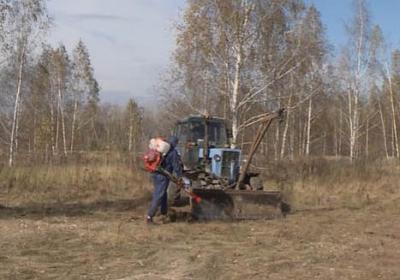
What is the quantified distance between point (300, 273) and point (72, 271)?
2723mm

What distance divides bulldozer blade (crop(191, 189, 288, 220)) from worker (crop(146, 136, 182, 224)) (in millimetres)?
632

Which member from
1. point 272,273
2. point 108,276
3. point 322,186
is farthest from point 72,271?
point 322,186

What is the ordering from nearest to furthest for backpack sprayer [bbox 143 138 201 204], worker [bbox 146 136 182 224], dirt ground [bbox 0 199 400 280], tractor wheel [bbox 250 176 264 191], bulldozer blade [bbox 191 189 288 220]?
dirt ground [bbox 0 199 400 280] → worker [bbox 146 136 182 224] → backpack sprayer [bbox 143 138 201 204] → bulldozer blade [bbox 191 189 288 220] → tractor wheel [bbox 250 176 264 191]

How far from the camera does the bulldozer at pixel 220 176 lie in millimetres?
12664

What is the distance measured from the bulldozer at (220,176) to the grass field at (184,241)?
1.73 feet

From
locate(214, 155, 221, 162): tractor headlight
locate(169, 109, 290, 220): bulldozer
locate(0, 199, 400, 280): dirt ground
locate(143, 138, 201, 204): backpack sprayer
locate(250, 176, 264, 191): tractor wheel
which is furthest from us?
locate(214, 155, 221, 162): tractor headlight

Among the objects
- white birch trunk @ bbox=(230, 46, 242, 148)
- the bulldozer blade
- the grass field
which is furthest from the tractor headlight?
white birch trunk @ bbox=(230, 46, 242, 148)

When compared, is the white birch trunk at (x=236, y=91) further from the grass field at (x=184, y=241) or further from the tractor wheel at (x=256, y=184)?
the tractor wheel at (x=256, y=184)

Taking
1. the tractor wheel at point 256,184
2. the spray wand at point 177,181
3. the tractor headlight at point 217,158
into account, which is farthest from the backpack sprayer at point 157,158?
the tractor wheel at point 256,184

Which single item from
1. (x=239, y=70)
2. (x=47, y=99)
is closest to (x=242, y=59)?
(x=239, y=70)

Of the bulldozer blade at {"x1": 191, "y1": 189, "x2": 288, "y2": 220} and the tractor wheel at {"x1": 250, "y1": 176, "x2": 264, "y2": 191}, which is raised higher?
the tractor wheel at {"x1": 250, "y1": 176, "x2": 264, "y2": 191}

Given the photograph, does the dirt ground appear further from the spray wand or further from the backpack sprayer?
the backpack sprayer

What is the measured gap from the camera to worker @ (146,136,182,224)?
11633mm

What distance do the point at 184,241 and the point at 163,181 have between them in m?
2.13
